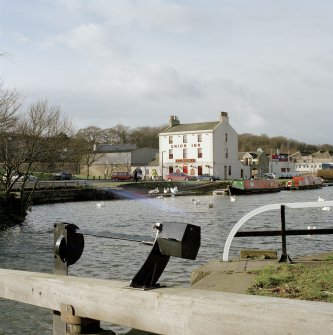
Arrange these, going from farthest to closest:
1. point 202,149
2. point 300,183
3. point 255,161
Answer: point 255,161, point 202,149, point 300,183

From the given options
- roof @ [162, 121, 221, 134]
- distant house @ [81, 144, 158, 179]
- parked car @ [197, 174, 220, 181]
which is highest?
roof @ [162, 121, 221, 134]

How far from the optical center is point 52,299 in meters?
4.04

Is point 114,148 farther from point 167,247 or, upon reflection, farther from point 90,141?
point 167,247

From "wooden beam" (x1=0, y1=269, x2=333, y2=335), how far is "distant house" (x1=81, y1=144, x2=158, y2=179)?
92026 millimetres

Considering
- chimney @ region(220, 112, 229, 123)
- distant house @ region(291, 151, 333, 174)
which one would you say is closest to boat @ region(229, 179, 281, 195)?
chimney @ region(220, 112, 229, 123)

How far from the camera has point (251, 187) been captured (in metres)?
64.4

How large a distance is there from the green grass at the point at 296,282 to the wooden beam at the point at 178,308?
3730 mm

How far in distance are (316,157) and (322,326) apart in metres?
181

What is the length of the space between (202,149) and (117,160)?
2103cm

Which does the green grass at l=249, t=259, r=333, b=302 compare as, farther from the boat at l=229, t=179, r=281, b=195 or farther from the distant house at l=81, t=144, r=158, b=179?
the distant house at l=81, t=144, r=158, b=179

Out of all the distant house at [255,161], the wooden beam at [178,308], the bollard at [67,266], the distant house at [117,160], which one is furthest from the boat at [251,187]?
the wooden beam at [178,308]

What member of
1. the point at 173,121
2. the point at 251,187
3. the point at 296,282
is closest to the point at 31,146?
the point at 296,282

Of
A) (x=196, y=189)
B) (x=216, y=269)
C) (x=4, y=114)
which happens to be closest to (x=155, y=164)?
(x=196, y=189)

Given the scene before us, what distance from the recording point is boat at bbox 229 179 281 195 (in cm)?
6194
